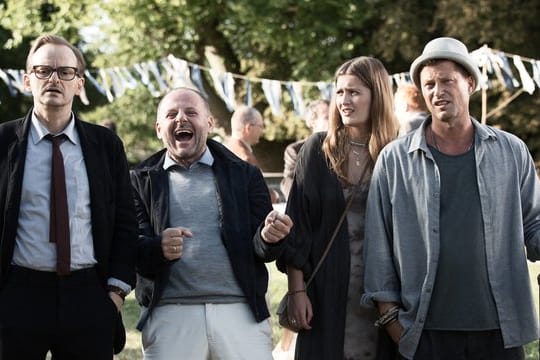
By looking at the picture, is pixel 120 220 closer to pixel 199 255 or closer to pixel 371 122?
pixel 199 255

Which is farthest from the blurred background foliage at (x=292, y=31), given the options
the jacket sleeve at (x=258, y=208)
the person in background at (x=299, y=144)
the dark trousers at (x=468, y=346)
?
the dark trousers at (x=468, y=346)

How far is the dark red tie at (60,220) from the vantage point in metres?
3.75

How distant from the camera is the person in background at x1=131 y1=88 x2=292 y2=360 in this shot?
4.08m

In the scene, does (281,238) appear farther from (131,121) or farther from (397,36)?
(131,121)

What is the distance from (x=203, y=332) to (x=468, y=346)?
1.12m

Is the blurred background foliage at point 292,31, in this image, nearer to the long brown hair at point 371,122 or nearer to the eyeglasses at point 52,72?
the long brown hair at point 371,122

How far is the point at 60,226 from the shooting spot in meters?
3.76

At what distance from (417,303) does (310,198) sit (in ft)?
2.39

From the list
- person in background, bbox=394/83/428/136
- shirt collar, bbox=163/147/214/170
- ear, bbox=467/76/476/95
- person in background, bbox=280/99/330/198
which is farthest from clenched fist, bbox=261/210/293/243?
person in background, bbox=394/83/428/136

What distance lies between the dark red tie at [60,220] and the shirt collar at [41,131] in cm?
15

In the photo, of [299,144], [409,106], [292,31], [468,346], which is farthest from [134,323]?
[292,31]

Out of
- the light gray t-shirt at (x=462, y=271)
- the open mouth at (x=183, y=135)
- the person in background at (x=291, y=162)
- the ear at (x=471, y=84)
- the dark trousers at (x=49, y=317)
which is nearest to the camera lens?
the dark trousers at (x=49, y=317)

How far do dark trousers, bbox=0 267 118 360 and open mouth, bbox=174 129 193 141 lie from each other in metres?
0.75

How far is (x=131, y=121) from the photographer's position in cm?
3738
